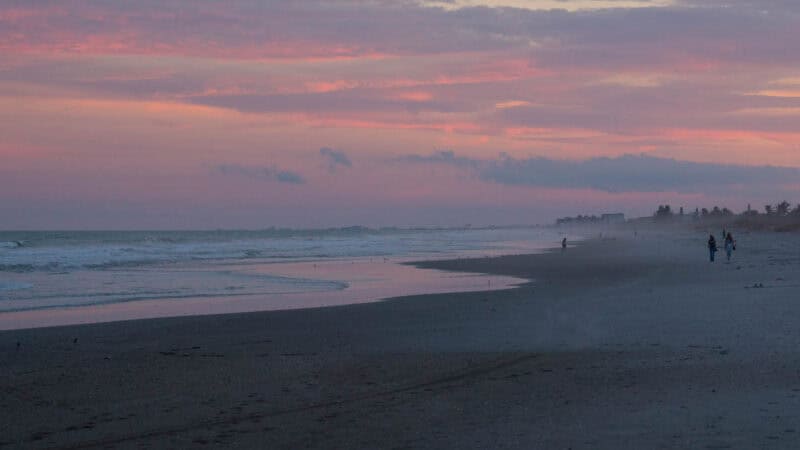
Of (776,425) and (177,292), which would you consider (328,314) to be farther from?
(776,425)

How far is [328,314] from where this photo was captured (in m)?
20.7

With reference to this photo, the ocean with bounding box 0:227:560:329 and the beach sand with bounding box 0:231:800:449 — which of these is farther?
the ocean with bounding box 0:227:560:329

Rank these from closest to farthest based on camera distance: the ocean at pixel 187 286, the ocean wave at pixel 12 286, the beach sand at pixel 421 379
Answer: the beach sand at pixel 421 379 → the ocean at pixel 187 286 → the ocean wave at pixel 12 286

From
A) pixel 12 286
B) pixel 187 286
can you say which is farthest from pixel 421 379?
pixel 12 286

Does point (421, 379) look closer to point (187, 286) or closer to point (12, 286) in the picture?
point (187, 286)

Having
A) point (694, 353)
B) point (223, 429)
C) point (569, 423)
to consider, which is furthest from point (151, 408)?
point (694, 353)

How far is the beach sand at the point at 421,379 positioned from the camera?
8.70 m

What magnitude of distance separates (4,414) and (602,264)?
35551 millimetres

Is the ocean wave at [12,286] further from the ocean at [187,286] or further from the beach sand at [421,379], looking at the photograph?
the beach sand at [421,379]

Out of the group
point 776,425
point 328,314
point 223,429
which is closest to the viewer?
point 776,425

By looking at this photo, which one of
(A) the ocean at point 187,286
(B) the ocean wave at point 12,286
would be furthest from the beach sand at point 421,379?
(B) the ocean wave at point 12,286

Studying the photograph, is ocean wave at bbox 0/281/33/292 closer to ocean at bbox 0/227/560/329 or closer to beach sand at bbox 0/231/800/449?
ocean at bbox 0/227/560/329

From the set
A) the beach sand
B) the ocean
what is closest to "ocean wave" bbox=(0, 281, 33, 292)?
the ocean

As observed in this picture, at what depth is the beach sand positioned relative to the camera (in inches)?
343
